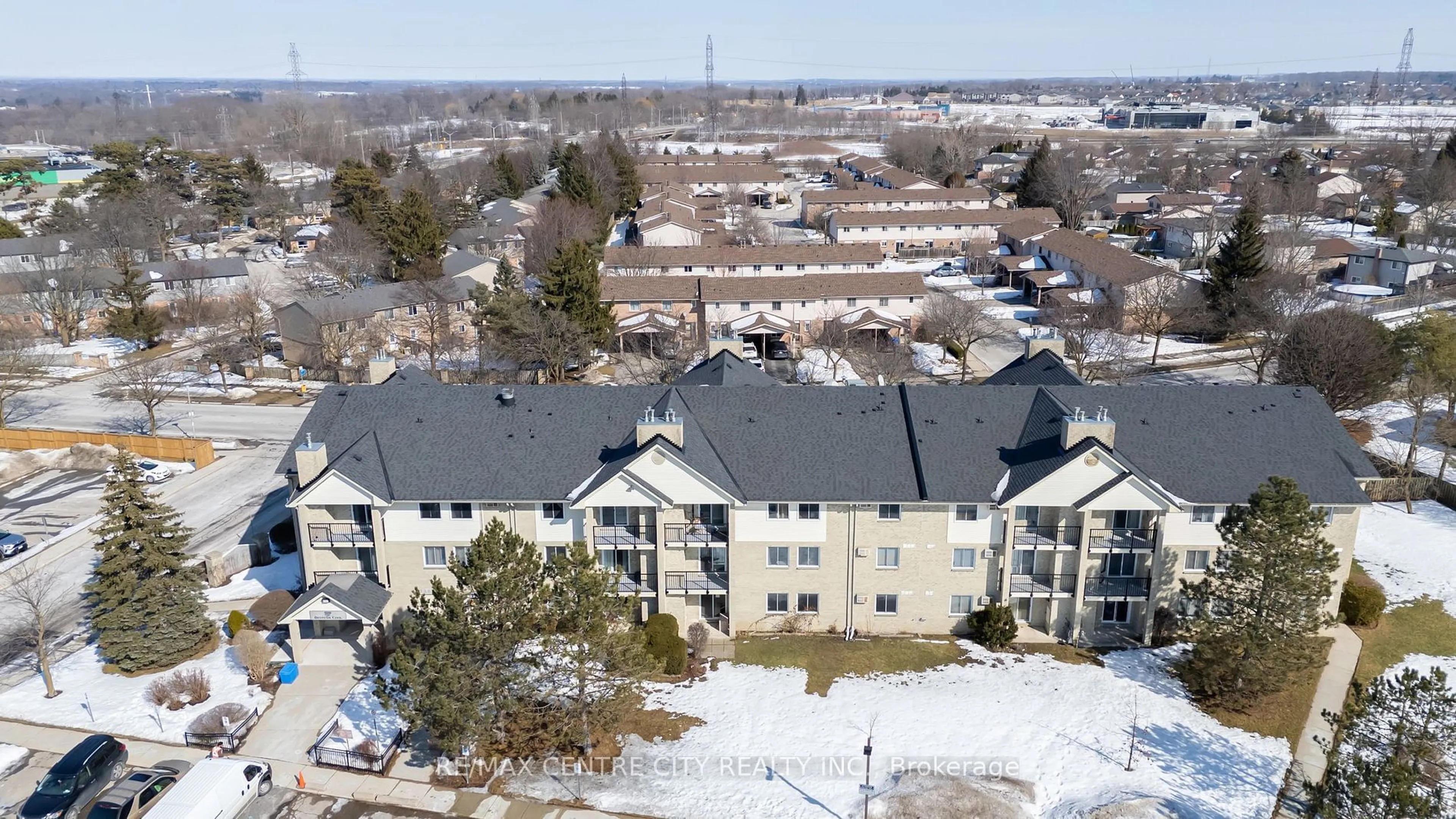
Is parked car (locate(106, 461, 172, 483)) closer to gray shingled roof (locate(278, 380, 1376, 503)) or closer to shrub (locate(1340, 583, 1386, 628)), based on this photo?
gray shingled roof (locate(278, 380, 1376, 503))

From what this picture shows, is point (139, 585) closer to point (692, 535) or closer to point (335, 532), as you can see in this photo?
point (335, 532)

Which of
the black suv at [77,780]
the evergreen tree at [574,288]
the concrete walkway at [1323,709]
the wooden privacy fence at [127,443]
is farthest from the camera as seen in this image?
the evergreen tree at [574,288]

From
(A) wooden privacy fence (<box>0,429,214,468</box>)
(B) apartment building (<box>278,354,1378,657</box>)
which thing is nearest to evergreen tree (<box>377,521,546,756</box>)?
(B) apartment building (<box>278,354,1378,657</box>)

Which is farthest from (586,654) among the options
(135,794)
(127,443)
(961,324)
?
(961,324)

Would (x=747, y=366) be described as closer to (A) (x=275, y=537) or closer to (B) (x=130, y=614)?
(A) (x=275, y=537)

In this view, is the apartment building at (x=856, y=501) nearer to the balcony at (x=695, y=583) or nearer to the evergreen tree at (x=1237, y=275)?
the balcony at (x=695, y=583)

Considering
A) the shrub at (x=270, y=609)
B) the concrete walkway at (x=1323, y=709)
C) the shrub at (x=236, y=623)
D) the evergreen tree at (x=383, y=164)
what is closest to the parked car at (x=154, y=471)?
the shrub at (x=270, y=609)
